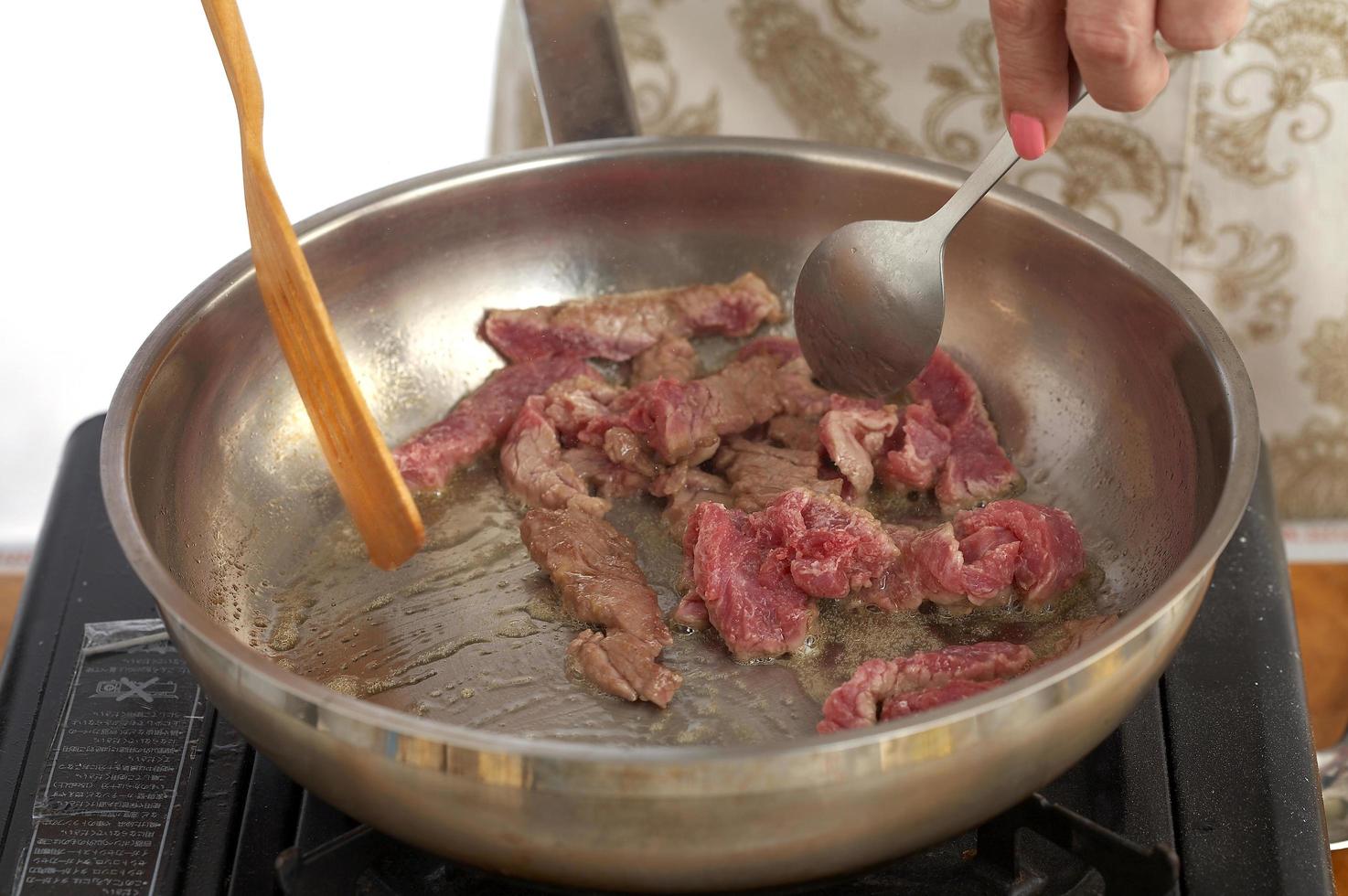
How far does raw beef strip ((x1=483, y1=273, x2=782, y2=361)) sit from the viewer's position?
5.74 ft

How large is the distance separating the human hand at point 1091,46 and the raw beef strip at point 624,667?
628 millimetres

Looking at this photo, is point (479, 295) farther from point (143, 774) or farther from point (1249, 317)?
point (1249, 317)

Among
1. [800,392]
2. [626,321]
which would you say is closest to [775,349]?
[800,392]

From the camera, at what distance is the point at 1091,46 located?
3.81ft

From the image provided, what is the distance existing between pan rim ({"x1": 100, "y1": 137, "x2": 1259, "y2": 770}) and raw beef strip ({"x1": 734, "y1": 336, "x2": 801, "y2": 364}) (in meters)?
0.24

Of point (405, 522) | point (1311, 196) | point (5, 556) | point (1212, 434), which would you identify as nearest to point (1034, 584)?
point (1212, 434)

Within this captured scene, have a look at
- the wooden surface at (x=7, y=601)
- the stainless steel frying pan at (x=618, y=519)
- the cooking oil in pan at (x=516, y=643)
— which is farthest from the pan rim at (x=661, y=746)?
the wooden surface at (x=7, y=601)

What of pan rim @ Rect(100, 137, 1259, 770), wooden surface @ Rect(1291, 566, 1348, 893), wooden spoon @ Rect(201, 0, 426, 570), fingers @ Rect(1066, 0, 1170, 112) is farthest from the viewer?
wooden surface @ Rect(1291, 566, 1348, 893)

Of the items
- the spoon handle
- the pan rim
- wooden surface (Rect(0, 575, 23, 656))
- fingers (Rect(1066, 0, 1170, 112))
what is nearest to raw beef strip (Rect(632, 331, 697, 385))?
the pan rim

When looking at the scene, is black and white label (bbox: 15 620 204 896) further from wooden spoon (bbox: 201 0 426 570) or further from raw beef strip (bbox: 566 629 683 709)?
raw beef strip (bbox: 566 629 683 709)

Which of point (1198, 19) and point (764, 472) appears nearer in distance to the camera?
point (1198, 19)

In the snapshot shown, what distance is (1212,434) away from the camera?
4.30 feet

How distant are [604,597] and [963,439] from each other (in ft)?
1.67

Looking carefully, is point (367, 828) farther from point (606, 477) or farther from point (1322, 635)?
point (1322, 635)
